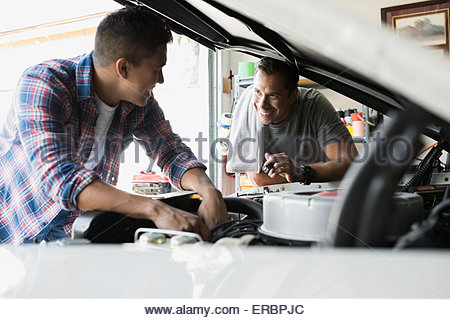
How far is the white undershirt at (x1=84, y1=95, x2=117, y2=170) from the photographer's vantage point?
1.08 metres

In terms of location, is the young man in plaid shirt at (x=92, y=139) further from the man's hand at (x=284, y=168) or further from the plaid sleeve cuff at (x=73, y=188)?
the man's hand at (x=284, y=168)

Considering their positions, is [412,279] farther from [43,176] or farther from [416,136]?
[43,176]

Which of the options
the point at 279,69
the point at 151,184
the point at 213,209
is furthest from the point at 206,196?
the point at 151,184

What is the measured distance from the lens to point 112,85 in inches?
41.7

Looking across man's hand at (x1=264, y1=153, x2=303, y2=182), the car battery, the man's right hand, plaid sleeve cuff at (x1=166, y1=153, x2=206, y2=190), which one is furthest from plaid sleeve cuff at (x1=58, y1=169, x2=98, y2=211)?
the car battery

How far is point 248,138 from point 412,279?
5.57 ft

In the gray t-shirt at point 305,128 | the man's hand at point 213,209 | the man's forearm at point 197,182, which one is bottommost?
the man's hand at point 213,209

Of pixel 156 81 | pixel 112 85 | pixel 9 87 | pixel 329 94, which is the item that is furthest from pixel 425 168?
pixel 9 87

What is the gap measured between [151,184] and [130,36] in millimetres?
2244

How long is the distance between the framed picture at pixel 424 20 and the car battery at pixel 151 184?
2017 millimetres

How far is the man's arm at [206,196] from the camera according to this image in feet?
2.86

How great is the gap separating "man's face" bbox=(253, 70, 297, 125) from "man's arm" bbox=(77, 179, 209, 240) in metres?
1.02

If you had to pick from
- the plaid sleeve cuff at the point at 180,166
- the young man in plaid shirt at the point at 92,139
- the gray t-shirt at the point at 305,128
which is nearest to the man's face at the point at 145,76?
the young man in plaid shirt at the point at 92,139

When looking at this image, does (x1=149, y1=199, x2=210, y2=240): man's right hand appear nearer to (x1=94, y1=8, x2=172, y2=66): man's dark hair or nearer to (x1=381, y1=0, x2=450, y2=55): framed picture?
(x1=94, y1=8, x2=172, y2=66): man's dark hair
